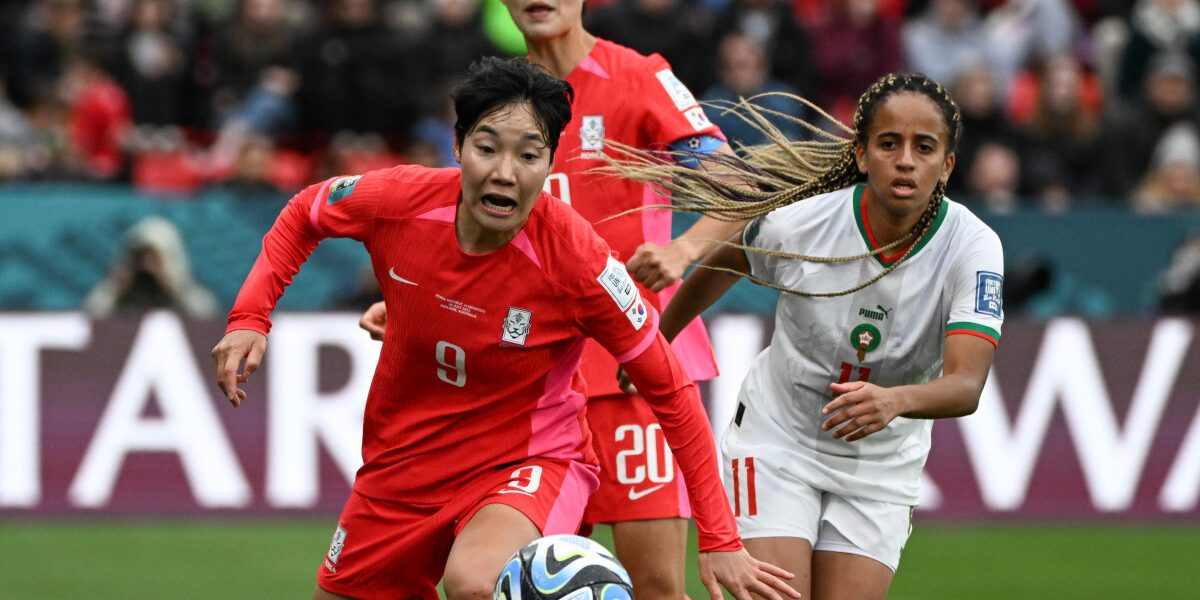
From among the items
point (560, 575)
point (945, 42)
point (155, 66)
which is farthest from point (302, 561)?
point (945, 42)

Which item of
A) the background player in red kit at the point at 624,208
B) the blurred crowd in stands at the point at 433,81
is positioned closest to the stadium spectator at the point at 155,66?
the blurred crowd in stands at the point at 433,81

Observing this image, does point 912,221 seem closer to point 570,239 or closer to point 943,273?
point 943,273

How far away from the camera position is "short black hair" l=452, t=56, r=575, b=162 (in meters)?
5.19

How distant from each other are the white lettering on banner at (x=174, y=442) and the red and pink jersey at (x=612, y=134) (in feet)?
14.6

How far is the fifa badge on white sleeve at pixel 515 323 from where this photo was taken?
5.34 metres

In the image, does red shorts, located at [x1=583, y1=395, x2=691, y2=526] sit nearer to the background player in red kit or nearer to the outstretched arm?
the background player in red kit

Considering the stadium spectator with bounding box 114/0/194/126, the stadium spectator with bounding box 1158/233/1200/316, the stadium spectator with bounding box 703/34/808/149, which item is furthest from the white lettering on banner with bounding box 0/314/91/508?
the stadium spectator with bounding box 1158/233/1200/316

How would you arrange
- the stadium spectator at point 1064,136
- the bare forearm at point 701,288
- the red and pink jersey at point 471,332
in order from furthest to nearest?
the stadium spectator at point 1064,136
the bare forearm at point 701,288
the red and pink jersey at point 471,332

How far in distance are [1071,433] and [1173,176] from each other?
126 inches

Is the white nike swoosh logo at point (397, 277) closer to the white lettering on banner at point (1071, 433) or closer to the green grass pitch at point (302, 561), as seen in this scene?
the green grass pitch at point (302, 561)

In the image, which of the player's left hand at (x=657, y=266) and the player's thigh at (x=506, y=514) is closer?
the player's thigh at (x=506, y=514)

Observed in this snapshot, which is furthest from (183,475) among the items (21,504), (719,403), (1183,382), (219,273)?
(1183,382)

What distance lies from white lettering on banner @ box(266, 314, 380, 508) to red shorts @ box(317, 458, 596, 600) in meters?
4.75

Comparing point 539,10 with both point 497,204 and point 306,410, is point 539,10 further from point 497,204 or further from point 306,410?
point 306,410
